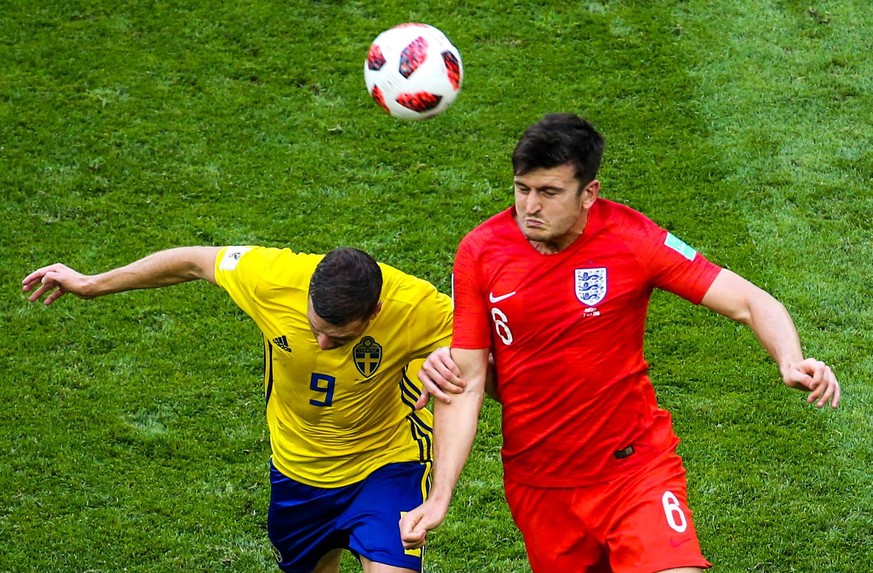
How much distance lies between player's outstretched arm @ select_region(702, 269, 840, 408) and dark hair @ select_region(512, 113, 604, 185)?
0.75m

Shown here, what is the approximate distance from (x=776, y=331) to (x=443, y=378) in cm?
143

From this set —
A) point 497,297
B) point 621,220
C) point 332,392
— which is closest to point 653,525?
point 497,297

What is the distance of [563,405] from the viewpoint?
5.71m

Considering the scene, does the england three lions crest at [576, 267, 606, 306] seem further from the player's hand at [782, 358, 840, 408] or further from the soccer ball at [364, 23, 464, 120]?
the soccer ball at [364, 23, 464, 120]

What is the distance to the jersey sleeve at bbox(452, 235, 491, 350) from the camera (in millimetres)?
5664

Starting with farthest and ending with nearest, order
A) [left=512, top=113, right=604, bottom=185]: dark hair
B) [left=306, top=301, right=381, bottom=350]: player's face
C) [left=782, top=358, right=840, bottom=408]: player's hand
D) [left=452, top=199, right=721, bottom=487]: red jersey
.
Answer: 1. [left=306, top=301, right=381, bottom=350]: player's face
2. [left=452, top=199, right=721, bottom=487]: red jersey
3. [left=512, top=113, right=604, bottom=185]: dark hair
4. [left=782, top=358, right=840, bottom=408]: player's hand

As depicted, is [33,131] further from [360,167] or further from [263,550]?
[263,550]

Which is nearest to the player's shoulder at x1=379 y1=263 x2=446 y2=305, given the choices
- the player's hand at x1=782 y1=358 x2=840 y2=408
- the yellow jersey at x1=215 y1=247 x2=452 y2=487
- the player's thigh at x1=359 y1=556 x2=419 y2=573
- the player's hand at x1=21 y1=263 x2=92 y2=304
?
the yellow jersey at x1=215 y1=247 x2=452 y2=487

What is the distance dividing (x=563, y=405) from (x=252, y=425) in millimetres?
3752

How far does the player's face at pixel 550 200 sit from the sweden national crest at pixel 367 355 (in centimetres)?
113

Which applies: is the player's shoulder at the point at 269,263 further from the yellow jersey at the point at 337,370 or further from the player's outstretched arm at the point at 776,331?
the player's outstretched arm at the point at 776,331

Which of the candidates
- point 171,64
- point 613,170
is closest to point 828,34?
point 613,170

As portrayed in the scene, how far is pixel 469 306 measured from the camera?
5.67 meters

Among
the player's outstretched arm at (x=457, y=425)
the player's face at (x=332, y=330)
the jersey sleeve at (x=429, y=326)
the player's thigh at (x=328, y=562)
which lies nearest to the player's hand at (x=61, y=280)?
the player's face at (x=332, y=330)
